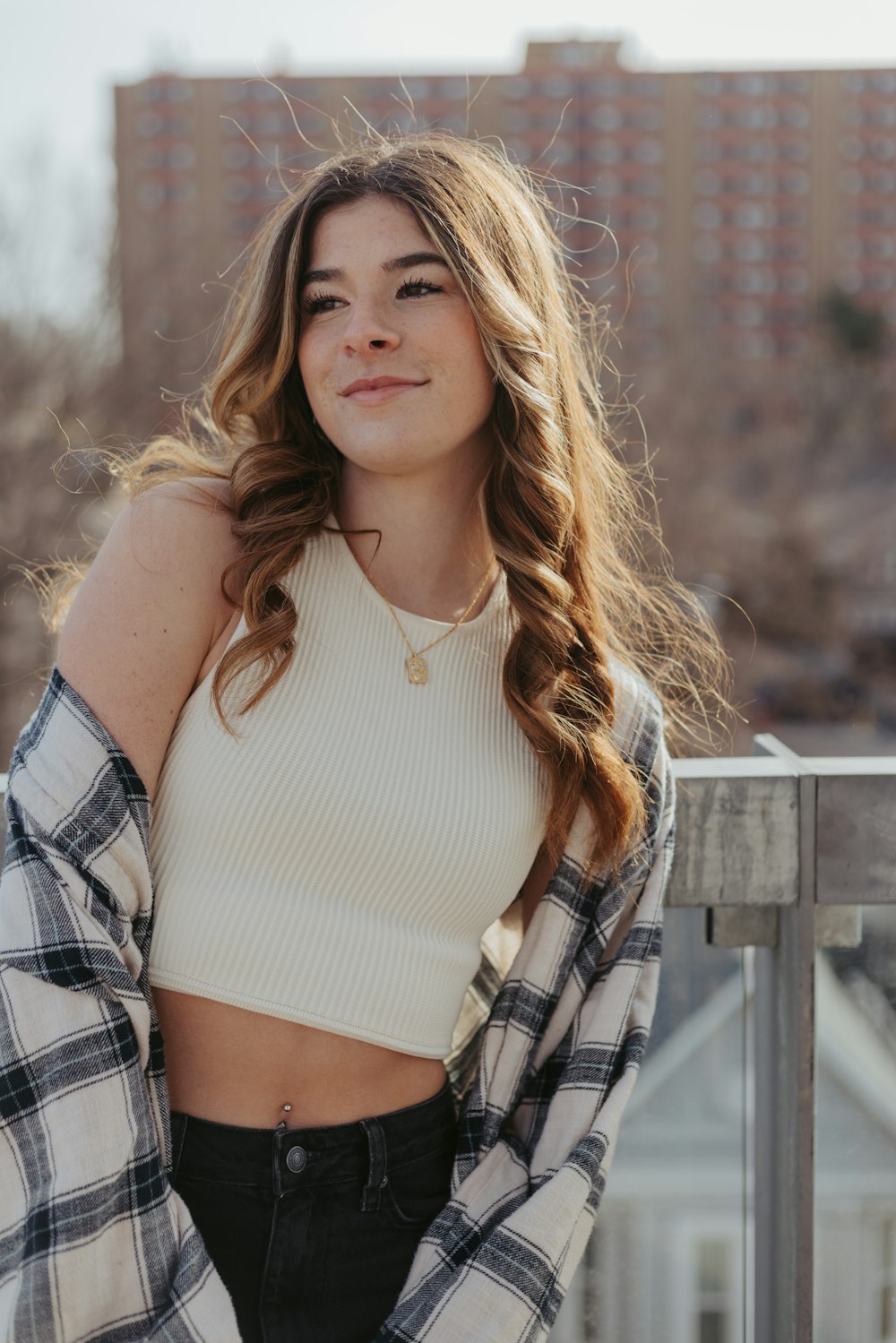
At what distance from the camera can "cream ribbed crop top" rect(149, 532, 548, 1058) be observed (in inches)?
56.8

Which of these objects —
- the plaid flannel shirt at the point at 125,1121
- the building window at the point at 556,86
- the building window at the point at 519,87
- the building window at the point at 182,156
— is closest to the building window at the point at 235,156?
the building window at the point at 182,156

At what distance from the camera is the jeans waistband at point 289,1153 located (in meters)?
1.42

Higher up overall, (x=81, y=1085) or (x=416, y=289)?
(x=416, y=289)

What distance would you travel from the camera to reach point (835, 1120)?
1707 mm

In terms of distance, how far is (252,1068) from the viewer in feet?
4.75

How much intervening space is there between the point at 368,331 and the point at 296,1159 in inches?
37.0

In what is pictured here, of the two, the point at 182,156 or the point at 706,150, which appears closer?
the point at 182,156

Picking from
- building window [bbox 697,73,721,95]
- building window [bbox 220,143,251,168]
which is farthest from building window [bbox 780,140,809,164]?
building window [bbox 220,143,251,168]

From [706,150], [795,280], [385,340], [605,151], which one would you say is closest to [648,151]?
[605,151]

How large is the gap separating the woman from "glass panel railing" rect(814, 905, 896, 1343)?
0.96ft

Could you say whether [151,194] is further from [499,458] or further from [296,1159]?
[296,1159]

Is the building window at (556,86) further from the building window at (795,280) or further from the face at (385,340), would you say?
the face at (385,340)

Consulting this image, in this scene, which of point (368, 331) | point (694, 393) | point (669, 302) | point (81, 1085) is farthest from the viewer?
point (669, 302)

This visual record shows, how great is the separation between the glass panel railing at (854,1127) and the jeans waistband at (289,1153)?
1.91 ft
